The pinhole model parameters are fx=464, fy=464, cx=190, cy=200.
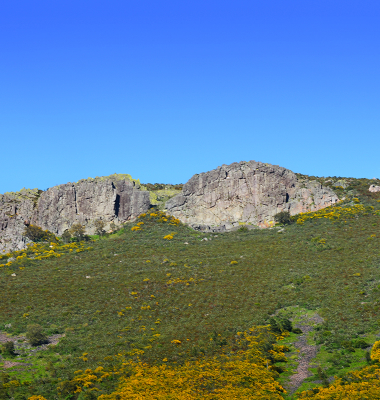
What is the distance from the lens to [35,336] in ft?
169

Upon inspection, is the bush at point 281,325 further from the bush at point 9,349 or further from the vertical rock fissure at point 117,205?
the vertical rock fissure at point 117,205

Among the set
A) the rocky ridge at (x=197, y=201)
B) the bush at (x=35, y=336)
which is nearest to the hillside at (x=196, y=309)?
the bush at (x=35, y=336)

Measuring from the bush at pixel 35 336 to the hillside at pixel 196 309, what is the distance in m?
0.87

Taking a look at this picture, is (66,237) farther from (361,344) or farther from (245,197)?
(361,344)

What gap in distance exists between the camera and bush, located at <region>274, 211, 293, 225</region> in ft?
341

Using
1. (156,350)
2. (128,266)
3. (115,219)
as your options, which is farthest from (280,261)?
(115,219)

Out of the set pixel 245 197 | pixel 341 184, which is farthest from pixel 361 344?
pixel 341 184

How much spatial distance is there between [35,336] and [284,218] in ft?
216

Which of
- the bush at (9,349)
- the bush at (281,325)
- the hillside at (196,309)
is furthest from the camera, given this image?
A: the bush at (281,325)

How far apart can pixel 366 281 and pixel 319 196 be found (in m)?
50.4

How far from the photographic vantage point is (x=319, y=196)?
356 feet

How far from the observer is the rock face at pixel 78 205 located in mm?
110688

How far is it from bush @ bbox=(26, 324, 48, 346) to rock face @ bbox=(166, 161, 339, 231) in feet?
191

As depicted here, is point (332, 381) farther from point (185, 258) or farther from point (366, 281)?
point (185, 258)
